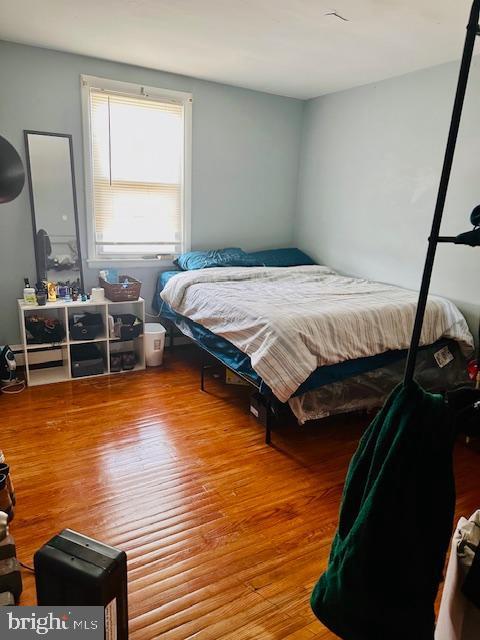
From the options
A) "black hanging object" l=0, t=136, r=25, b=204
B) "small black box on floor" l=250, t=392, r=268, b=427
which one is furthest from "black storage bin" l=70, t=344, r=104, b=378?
"black hanging object" l=0, t=136, r=25, b=204

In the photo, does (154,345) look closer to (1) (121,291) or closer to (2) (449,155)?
(1) (121,291)

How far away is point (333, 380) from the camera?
8.00ft

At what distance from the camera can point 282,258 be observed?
14.0 feet

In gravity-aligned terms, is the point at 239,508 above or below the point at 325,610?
below

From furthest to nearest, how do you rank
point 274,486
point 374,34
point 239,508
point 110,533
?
point 374,34 < point 274,486 < point 239,508 < point 110,533

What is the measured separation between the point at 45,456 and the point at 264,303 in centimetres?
155

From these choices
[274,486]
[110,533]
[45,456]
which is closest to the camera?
[110,533]

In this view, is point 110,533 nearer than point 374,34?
Yes

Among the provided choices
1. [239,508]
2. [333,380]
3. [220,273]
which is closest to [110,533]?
[239,508]

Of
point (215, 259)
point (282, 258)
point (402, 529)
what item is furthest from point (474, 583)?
point (282, 258)

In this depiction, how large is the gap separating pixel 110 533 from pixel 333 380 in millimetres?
1376

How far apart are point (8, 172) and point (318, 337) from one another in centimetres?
182

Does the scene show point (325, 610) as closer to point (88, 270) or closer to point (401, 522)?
point (401, 522)

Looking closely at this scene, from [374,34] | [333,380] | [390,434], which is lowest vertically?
[333,380]
